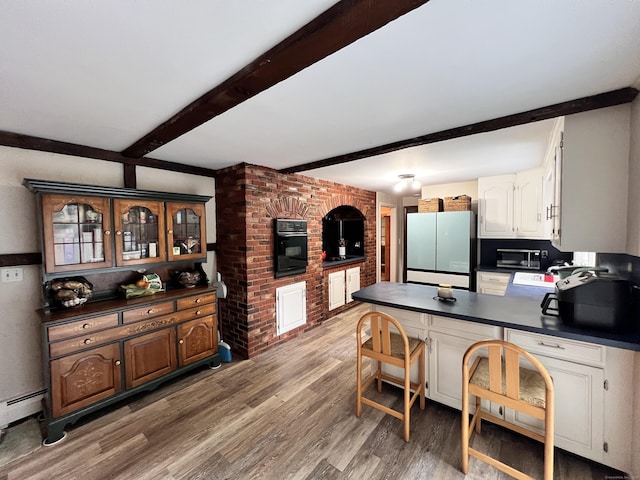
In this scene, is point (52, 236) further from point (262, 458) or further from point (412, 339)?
A: point (412, 339)

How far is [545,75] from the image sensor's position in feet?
4.49

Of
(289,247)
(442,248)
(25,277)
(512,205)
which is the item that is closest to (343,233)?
(442,248)

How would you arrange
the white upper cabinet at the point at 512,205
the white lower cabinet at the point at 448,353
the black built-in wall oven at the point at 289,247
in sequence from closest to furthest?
the white lower cabinet at the point at 448,353 < the black built-in wall oven at the point at 289,247 < the white upper cabinet at the point at 512,205

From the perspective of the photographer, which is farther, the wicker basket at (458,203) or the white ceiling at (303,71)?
the wicker basket at (458,203)

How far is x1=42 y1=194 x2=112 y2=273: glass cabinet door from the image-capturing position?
6.74 ft

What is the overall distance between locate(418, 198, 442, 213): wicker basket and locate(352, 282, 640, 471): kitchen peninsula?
2.59 metres

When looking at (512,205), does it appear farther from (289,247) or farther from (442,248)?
(289,247)

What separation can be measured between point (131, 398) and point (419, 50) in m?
3.42

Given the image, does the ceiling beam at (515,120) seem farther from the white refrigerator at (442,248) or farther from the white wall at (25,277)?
the white wall at (25,277)

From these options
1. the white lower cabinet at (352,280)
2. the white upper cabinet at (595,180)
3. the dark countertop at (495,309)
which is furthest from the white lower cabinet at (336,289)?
the white upper cabinet at (595,180)

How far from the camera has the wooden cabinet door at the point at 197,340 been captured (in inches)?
103

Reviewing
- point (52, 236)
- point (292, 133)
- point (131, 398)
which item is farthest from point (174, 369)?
point (292, 133)

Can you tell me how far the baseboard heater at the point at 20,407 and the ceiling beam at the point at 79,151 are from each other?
208cm

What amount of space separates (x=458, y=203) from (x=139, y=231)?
441 cm
